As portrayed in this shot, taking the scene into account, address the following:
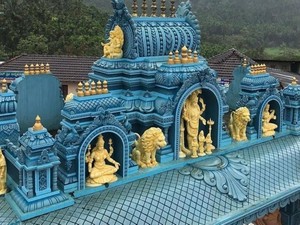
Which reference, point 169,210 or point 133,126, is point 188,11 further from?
point 169,210

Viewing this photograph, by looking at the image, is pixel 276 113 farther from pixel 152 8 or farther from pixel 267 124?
pixel 152 8

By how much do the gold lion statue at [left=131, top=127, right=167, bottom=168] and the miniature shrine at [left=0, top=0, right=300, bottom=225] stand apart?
17mm

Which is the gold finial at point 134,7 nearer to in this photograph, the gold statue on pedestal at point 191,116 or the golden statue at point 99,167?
the gold statue on pedestal at point 191,116

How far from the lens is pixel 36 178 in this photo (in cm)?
514

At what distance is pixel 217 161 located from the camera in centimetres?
698

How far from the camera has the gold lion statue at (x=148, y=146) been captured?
6.34 m

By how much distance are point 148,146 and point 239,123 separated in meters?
2.29

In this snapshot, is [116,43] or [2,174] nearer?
[2,174]

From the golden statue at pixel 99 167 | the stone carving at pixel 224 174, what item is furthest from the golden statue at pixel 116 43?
the stone carving at pixel 224 174

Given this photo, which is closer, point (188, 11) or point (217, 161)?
point (217, 161)

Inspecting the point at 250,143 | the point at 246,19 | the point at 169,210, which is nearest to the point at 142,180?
the point at 169,210

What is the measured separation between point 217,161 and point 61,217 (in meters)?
3.00

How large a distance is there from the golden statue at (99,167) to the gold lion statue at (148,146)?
0.61 m

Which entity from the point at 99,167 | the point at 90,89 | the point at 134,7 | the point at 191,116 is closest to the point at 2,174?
the point at 99,167
